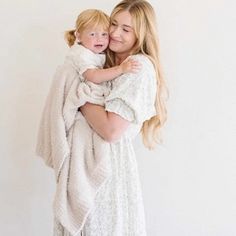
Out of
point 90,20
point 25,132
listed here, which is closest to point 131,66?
point 90,20

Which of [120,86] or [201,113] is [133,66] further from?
[201,113]

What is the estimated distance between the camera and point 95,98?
4.69 ft

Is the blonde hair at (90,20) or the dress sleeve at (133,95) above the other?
the blonde hair at (90,20)

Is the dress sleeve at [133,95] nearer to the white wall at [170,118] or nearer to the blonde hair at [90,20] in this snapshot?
the blonde hair at [90,20]

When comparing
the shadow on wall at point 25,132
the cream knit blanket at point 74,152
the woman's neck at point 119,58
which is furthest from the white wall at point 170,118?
the cream knit blanket at point 74,152

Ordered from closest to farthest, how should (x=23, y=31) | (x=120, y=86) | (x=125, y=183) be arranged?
1. (x=120, y=86)
2. (x=125, y=183)
3. (x=23, y=31)

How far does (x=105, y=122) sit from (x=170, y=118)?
0.57 metres

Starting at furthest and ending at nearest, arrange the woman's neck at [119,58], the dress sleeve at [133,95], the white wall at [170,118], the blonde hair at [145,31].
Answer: the white wall at [170,118], the woman's neck at [119,58], the blonde hair at [145,31], the dress sleeve at [133,95]

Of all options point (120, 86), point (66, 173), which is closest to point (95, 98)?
point (120, 86)

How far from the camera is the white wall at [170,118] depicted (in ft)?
6.06

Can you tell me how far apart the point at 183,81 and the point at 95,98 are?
0.57 meters

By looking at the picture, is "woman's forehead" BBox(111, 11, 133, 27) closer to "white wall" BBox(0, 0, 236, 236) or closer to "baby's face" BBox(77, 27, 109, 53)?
"baby's face" BBox(77, 27, 109, 53)

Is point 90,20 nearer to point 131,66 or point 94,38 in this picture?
point 94,38

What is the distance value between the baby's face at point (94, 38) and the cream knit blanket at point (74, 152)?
0.09 metres
